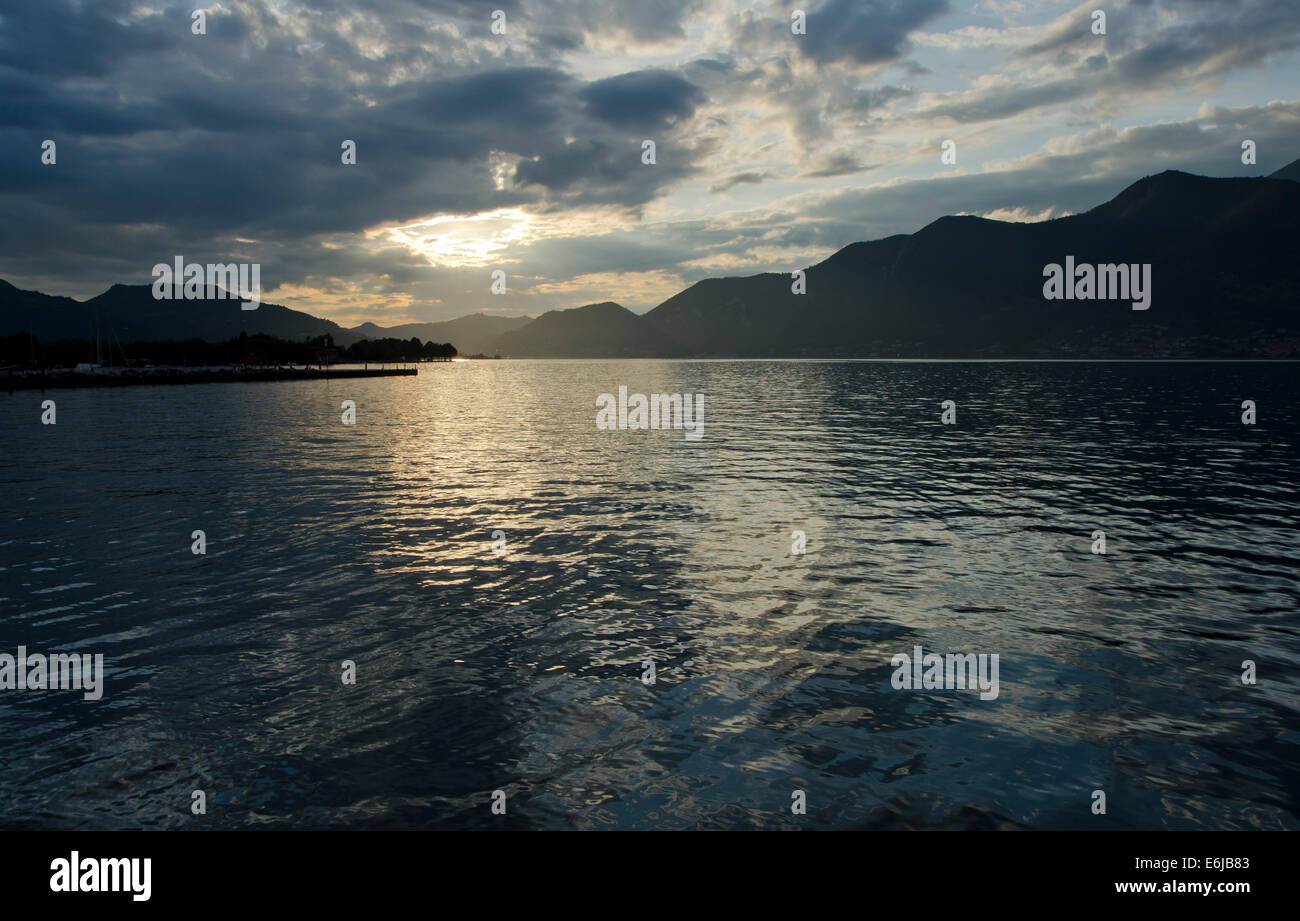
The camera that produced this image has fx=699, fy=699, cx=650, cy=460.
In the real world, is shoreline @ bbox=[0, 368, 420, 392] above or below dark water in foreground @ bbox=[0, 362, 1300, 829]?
above

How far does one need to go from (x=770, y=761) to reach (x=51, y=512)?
32537 millimetres

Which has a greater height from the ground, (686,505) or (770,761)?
(686,505)

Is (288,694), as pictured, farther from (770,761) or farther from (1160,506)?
(1160,506)

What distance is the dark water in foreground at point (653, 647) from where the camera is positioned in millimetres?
9891

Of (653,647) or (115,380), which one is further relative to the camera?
(115,380)

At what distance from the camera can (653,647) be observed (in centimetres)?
1523

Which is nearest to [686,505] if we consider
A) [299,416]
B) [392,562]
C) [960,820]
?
[392,562]

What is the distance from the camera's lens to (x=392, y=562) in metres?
21.6

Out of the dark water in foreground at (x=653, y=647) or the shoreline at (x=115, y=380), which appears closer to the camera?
the dark water in foreground at (x=653, y=647)

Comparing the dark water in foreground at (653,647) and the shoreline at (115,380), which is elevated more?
the shoreline at (115,380)

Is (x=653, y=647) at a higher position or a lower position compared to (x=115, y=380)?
lower

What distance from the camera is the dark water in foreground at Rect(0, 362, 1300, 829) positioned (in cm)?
989

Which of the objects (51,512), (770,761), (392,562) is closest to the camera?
(770,761)

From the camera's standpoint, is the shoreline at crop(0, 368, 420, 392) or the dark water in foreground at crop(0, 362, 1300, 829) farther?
the shoreline at crop(0, 368, 420, 392)
